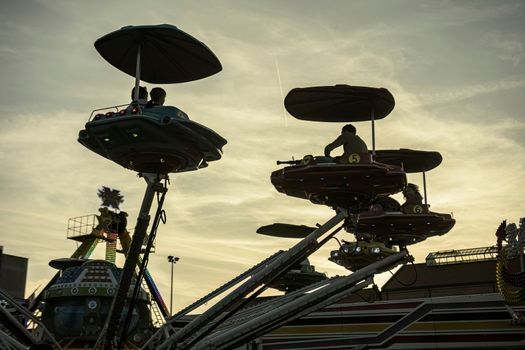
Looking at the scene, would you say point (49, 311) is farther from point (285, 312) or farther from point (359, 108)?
point (359, 108)

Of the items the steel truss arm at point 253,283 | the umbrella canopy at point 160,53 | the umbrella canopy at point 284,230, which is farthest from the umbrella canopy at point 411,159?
the umbrella canopy at point 160,53

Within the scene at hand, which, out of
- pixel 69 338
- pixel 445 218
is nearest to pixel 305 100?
pixel 445 218

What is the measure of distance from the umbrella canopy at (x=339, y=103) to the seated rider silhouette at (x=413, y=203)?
4599 mm

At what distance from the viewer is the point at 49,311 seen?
29.0 meters

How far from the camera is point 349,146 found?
21703mm

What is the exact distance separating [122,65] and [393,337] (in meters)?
20.8

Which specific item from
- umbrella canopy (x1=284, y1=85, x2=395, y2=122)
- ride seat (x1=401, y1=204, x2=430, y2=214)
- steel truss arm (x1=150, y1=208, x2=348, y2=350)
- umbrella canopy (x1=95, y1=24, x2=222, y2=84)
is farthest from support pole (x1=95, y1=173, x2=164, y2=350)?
ride seat (x1=401, y1=204, x2=430, y2=214)

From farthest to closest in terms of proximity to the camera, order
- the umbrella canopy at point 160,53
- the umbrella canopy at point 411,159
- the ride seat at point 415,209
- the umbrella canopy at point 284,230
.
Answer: the umbrella canopy at point 284,230, the umbrella canopy at point 411,159, the ride seat at point 415,209, the umbrella canopy at point 160,53

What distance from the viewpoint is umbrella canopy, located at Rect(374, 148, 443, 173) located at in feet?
89.0

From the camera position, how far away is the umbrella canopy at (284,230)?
31688 mm

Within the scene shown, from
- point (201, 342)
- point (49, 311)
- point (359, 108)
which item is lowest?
point (201, 342)

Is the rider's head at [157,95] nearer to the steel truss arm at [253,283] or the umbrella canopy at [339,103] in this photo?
the umbrella canopy at [339,103]

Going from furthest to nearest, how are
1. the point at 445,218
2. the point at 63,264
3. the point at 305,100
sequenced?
the point at 63,264 < the point at 445,218 < the point at 305,100

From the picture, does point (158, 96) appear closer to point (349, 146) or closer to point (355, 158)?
point (349, 146)
